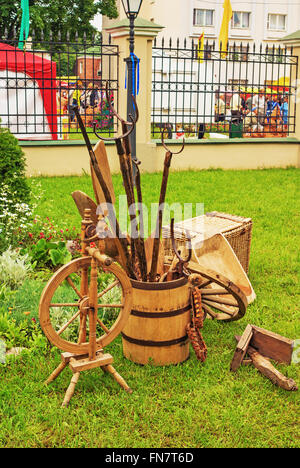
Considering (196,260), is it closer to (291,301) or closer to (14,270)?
(291,301)

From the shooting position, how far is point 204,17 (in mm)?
36406

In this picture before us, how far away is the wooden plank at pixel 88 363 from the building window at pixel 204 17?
3605 centimetres

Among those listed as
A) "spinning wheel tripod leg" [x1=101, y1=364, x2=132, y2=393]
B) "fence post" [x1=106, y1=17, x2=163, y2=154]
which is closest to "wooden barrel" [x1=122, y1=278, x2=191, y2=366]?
"spinning wheel tripod leg" [x1=101, y1=364, x2=132, y2=393]

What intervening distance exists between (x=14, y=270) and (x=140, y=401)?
1923 millimetres

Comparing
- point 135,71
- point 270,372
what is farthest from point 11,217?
point 135,71

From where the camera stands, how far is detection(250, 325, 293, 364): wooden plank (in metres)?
3.49

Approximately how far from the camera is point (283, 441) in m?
2.77

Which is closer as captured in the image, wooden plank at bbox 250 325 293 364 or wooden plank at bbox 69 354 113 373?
wooden plank at bbox 69 354 113 373

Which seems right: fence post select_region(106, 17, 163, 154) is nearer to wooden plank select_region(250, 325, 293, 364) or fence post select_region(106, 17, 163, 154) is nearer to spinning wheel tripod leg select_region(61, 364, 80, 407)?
wooden plank select_region(250, 325, 293, 364)

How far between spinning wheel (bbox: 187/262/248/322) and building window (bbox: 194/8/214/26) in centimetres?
3491

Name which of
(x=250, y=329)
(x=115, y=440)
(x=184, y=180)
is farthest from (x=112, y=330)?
(x=184, y=180)

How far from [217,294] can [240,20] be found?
3811 cm

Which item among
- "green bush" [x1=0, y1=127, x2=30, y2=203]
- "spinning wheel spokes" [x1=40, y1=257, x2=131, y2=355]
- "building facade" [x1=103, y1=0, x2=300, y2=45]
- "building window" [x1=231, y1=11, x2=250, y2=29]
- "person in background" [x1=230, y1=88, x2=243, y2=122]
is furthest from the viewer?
"building window" [x1=231, y1=11, x2=250, y2=29]

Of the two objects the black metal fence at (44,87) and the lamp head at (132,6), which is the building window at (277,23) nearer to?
the black metal fence at (44,87)
